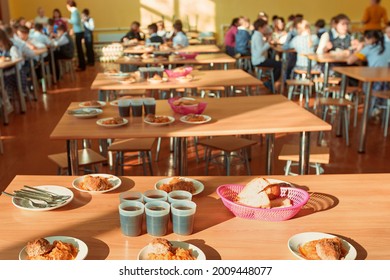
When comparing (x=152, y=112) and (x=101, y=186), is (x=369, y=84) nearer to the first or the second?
(x=152, y=112)

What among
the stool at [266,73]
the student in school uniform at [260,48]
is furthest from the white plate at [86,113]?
the stool at [266,73]

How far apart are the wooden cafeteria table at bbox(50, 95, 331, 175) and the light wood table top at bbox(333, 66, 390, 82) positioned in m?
1.51

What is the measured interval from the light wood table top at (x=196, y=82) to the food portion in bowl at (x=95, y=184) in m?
2.19

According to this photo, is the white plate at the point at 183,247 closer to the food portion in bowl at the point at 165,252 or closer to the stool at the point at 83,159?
the food portion in bowl at the point at 165,252

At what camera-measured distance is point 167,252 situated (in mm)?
1195

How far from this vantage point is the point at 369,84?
4.29 meters

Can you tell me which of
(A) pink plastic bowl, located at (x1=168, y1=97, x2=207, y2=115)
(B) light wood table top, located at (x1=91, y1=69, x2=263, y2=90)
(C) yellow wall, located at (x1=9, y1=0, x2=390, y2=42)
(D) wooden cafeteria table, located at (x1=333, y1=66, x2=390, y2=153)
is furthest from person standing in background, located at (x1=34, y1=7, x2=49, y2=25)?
(A) pink plastic bowl, located at (x1=168, y1=97, x2=207, y2=115)

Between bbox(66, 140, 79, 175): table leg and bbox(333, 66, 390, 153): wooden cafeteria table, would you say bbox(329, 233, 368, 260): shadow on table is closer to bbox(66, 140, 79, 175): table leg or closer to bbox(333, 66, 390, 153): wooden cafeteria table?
Result: bbox(66, 140, 79, 175): table leg

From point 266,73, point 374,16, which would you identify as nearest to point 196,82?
point 266,73

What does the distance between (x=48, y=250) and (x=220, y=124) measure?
5.12 feet

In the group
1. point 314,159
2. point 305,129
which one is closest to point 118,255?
point 305,129

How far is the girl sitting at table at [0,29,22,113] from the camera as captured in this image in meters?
5.77

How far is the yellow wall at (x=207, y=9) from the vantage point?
12.3m
